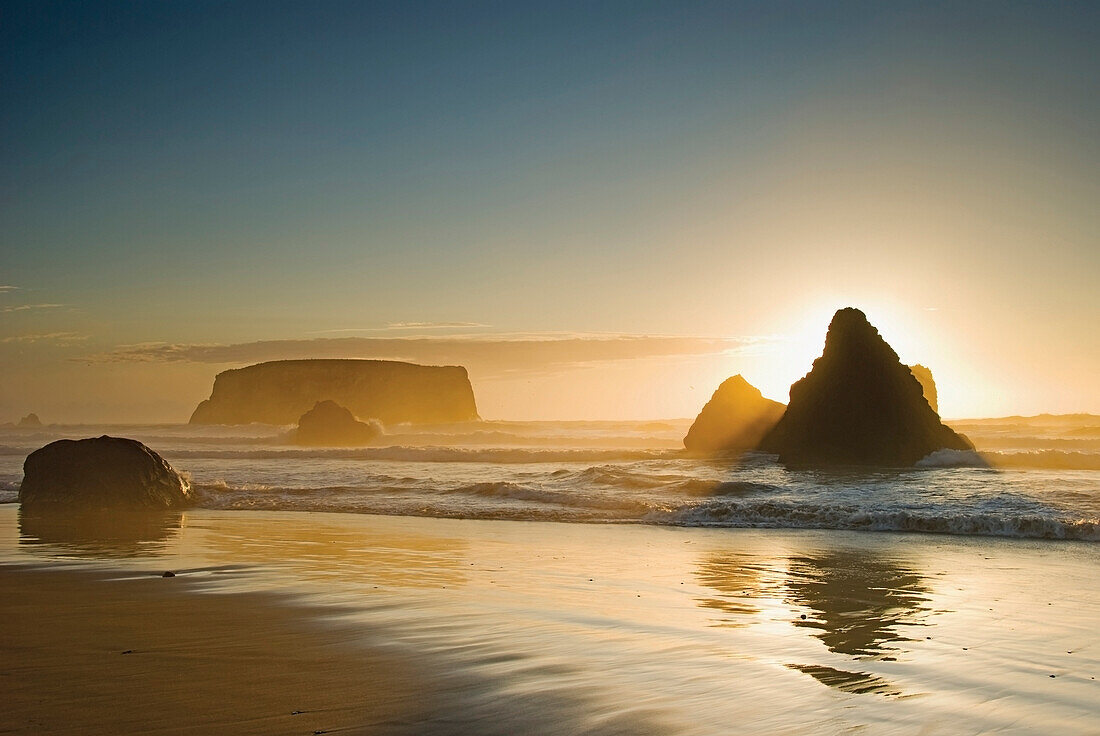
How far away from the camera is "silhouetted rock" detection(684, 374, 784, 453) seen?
138 feet

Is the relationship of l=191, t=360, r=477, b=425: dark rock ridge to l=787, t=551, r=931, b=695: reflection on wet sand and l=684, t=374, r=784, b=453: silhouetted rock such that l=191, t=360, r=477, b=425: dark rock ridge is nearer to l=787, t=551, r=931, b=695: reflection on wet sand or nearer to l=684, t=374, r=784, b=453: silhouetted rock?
l=684, t=374, r=784, b=453: silhouetted rock

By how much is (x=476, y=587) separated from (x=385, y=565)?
2.50m

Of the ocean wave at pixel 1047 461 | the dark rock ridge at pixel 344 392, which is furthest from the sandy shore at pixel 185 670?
the dark rock ridge at pixel 344 392

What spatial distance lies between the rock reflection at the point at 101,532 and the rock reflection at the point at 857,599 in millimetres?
10176

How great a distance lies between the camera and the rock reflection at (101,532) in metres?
13.2

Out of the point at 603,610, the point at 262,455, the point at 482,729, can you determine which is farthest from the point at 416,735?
the point at 262,455

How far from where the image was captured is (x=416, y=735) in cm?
438

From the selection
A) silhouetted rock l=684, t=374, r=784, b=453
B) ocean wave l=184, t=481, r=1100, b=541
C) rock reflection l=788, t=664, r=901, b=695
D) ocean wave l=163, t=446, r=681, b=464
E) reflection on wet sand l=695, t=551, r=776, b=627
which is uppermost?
silhouetted rock l=684, t=374, r=784, b=453

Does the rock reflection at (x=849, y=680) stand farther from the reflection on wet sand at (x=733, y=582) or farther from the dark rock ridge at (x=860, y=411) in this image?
the dark rock ridge at (x=860, y=411)

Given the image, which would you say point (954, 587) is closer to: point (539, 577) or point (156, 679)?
point (539, 577)

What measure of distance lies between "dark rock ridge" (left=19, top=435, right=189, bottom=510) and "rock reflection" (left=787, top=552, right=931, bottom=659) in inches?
665

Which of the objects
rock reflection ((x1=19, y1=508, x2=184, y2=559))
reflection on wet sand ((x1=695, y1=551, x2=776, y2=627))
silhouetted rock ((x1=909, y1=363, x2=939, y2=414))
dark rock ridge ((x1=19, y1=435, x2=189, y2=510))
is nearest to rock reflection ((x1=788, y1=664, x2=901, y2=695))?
reflection on wet sand ((x1=695, y1=551, x2=776, y2=627))

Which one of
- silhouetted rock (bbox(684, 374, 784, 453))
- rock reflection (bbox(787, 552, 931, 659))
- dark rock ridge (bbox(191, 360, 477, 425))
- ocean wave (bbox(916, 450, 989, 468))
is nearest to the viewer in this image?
rock reflection (bbox(787, 552, 931, 659))

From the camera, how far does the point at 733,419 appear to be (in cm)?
4284
